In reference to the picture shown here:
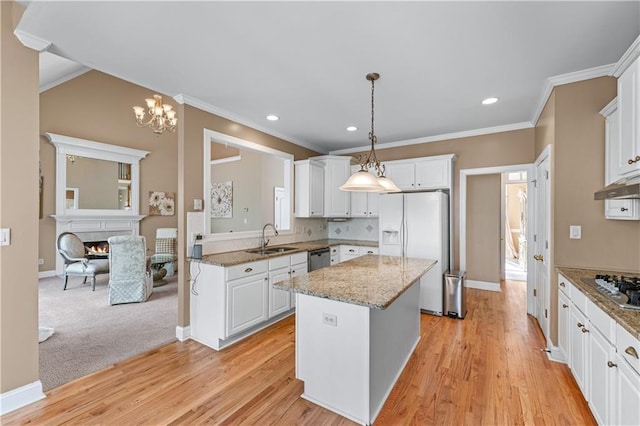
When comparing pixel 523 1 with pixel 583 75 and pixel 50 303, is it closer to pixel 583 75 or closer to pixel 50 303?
pixel 583 75

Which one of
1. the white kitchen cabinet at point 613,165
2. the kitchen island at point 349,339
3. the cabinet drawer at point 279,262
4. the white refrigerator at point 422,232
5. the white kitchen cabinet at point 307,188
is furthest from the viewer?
the white kitchen cabinet at point 307,188

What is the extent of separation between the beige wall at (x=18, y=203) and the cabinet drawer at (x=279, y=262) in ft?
6.64

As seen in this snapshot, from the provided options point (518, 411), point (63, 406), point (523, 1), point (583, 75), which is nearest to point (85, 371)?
point (63, 406)

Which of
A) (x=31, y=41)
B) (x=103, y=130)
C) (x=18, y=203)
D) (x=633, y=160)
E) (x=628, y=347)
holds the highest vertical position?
(x=103, y=130)

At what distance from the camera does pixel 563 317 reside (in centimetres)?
248

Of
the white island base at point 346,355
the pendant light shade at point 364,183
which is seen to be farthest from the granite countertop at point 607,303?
Result: the pendant light shade at point 364,183

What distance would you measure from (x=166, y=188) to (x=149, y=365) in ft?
18.7

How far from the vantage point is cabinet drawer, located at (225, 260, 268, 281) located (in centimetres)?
293

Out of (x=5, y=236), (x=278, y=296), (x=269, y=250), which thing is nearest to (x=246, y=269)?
(x=278, y=296)

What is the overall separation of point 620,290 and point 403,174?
3.03 metres

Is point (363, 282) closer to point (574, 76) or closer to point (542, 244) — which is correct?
point (542, 244)

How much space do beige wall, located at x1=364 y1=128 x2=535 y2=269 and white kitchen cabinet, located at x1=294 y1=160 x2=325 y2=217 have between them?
5.48ft

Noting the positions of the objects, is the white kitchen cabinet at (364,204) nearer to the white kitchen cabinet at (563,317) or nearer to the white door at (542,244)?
the white door at (542,244)

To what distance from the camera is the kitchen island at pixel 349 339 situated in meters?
1.86
